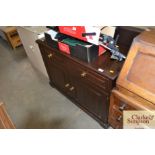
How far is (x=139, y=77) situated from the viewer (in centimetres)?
100

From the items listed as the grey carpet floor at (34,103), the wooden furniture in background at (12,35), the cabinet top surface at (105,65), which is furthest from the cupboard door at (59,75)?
the wooden furniture in background at (12,35)

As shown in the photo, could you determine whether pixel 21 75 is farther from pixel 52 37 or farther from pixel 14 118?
pixel 52 37

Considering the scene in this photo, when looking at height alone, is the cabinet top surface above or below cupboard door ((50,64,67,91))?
above

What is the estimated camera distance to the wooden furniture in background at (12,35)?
3096mm

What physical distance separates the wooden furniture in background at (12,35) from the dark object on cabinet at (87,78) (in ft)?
5.72

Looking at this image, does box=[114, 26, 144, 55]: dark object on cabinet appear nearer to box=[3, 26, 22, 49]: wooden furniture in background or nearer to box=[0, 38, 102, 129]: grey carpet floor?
box=[0, 38, 102, 129]: grey carpet floor

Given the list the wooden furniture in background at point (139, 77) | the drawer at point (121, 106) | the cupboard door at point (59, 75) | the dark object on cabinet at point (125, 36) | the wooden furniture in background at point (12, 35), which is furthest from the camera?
the wooden furniture in background at point (12, 35)

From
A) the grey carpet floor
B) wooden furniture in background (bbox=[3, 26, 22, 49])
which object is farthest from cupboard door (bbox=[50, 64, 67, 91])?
wooden furniture in background (bbox=[3, 26, 22, 49])

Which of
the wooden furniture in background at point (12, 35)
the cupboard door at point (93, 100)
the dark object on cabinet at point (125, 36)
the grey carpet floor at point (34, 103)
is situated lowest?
the grey carpet floor at point (34, 103)

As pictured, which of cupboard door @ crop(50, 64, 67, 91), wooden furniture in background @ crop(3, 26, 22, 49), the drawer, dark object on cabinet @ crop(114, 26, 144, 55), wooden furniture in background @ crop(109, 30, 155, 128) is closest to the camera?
Result: wooden furniture in background @ crop(109, 30, 155, 128)

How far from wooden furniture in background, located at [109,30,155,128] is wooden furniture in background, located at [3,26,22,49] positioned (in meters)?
2.74

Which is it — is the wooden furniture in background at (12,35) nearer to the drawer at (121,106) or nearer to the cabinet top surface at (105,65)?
the cabinet top surface at (105,65)

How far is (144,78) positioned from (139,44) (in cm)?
22

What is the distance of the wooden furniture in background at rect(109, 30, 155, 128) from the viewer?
922 mm
